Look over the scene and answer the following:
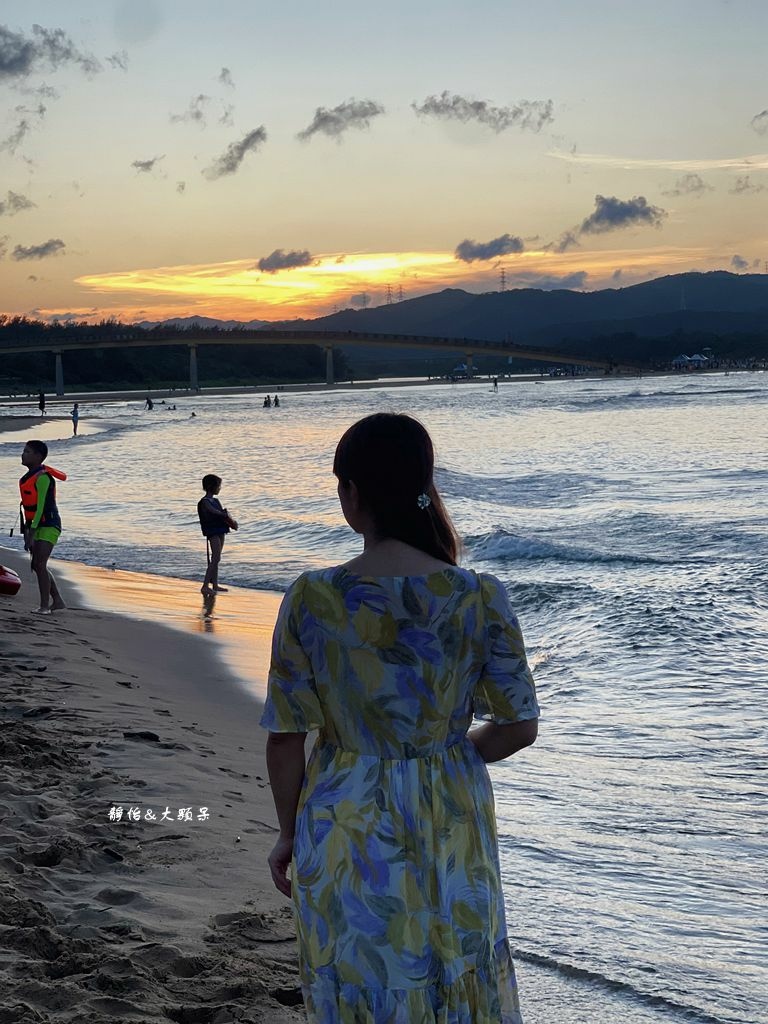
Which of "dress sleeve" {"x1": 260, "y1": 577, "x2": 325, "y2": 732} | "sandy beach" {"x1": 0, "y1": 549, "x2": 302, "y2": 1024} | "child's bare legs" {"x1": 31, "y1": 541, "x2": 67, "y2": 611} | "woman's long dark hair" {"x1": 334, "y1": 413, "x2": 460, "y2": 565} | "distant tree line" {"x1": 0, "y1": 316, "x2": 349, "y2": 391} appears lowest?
"sandy beach" {"x1": 0, "y1": 549, "x2": 302, "y2": 1024}

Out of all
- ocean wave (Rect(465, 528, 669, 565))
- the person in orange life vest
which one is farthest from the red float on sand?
ocean wave (Rect(465, 528, 669, 565))

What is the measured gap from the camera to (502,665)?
196cm

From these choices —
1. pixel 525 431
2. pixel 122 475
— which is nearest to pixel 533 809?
pixel 122 475

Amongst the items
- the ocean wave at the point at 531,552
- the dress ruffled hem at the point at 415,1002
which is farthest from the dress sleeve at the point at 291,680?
the ocean wave at the point at 531,552

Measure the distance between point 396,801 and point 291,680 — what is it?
0.28 m

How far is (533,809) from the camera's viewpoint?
16.4 ft

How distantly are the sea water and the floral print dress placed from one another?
4.80ft

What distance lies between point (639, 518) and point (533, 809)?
13.6 metres

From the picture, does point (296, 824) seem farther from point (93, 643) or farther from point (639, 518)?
point (639, 518)

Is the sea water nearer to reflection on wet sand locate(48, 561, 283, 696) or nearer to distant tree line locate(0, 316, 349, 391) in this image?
reflection on wet sand locate(48, 561, 283, 696)

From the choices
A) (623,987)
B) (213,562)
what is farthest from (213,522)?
(623,987)

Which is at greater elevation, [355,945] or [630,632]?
[355,945]

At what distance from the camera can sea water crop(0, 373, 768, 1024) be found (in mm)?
3641

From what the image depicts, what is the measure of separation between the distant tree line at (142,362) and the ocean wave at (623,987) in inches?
4504
